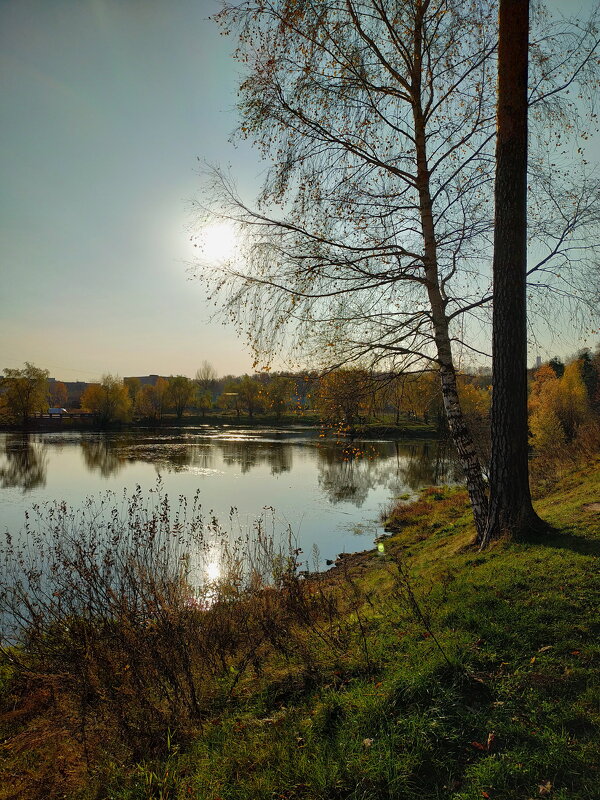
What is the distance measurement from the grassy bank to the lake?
3.00 meters

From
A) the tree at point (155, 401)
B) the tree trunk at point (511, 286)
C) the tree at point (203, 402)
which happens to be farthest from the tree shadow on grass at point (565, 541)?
the tree at point (203, 402)

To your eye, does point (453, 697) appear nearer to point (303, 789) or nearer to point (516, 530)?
point (303, 789)

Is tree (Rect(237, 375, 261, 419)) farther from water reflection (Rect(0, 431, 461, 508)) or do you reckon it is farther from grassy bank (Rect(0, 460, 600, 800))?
grassy bank (Rect(0, 460, 600, 800))

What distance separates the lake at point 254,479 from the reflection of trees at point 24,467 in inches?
1.9

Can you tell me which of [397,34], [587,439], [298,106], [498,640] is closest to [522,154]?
[397,34]

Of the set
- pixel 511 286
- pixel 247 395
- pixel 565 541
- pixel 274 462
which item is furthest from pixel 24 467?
pixel 247 395

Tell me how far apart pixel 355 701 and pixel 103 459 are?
3032cm

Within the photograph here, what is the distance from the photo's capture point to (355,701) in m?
3.21

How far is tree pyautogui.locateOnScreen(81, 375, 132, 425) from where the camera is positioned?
6675cm

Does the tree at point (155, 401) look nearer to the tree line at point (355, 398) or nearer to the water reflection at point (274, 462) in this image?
the tree line at point (355, 398)

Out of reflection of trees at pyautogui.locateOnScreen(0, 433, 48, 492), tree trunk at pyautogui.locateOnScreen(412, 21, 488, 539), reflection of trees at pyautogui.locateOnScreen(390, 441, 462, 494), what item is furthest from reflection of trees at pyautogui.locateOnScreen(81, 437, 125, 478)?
tree trunk at pyautogui.locateOnScreen(412, 21, 488, 539)

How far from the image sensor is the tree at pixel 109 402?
6675cm

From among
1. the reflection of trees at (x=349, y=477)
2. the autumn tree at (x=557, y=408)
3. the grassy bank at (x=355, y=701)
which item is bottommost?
the reflection of trees at (x=349, y=477)

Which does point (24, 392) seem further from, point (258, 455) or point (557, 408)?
point (557, 408)
